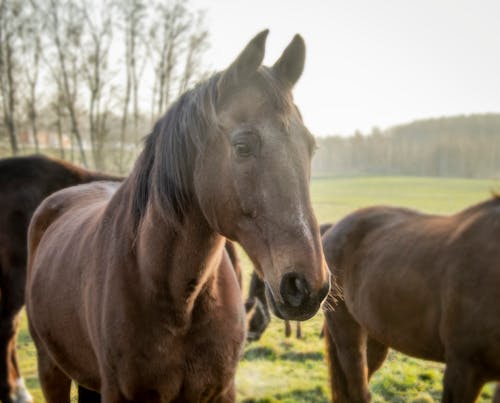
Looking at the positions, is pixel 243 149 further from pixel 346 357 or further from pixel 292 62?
pixel 346 357

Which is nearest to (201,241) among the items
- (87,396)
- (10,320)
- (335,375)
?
(87,396)

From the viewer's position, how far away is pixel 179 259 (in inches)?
→ 69.3

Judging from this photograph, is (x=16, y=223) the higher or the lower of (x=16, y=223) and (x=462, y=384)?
the higher

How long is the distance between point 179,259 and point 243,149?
588mm

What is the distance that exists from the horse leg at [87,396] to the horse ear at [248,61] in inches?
95.4

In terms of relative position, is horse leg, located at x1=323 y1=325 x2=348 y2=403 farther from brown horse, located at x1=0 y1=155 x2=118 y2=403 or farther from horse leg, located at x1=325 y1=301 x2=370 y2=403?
brown horse, located at x1=0 y1=155 x2=118 y2=403

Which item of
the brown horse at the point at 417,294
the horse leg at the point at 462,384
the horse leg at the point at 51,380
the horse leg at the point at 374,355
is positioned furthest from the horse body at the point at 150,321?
the horse leg at the point at 374,355

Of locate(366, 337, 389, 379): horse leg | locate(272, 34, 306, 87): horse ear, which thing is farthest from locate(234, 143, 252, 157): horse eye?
locate(366, 337, 389, 379): horse leg

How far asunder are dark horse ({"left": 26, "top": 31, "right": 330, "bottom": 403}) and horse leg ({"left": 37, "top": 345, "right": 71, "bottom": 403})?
3.12 ft

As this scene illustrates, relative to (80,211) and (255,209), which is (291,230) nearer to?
(255,209)

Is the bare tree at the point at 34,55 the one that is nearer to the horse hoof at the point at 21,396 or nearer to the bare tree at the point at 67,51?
the bare tree at the point at 67,51

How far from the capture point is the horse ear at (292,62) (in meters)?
1.70

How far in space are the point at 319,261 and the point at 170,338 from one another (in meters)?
0.78

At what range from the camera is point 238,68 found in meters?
1.54
